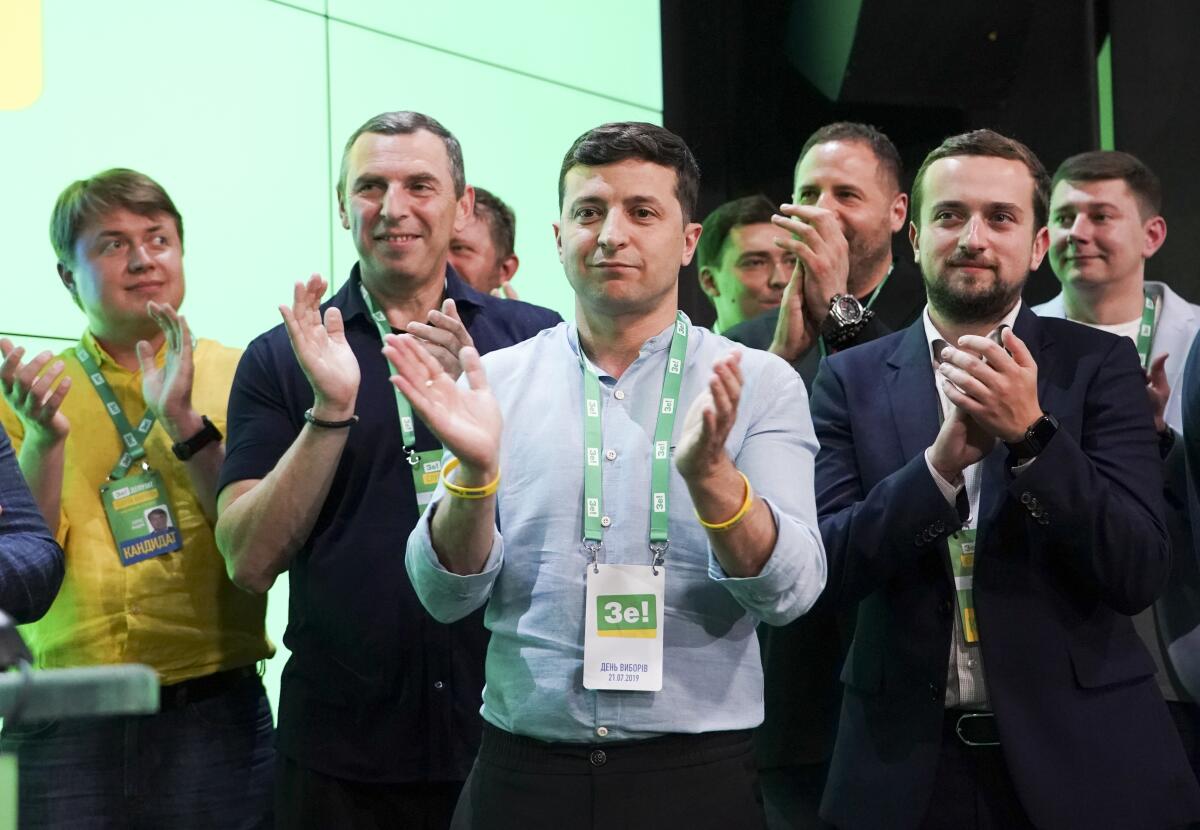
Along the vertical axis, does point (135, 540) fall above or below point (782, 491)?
below

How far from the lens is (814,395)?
9.07 ft

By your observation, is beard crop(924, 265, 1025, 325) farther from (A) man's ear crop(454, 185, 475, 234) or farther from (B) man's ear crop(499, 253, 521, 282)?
(B) man's ear crop(499, 253, 521, 282)

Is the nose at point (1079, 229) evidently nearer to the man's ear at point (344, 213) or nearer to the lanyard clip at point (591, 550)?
the man's ear at point (344, 213)

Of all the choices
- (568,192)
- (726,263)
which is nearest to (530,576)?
(568,192)

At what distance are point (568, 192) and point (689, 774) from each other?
97 centimetres

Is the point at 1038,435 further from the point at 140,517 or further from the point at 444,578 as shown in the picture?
the point at 140,517

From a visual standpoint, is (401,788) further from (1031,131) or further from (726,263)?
(1031,131)

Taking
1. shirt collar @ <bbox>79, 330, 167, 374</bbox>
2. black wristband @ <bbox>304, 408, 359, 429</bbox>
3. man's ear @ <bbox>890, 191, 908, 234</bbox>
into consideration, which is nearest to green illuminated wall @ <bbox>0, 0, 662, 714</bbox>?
black wristband @ <bbox>304, 408, 359, 429</bbox>

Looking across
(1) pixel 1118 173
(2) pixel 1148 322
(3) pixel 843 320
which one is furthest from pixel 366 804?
(1) pixel 1118 173

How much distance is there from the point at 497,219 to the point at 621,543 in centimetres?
237

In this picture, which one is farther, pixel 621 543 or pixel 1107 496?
pixel 1107 496

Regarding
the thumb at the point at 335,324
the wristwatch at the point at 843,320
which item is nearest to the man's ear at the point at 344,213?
the thumb at the point at 335,324

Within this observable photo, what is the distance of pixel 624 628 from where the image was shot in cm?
211

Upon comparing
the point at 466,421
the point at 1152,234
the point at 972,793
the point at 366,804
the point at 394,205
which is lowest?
the point at 366,804
